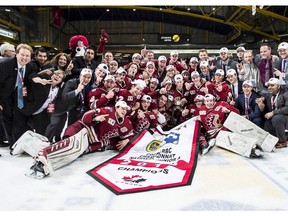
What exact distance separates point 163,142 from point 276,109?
71.3 inches

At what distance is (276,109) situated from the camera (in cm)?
377

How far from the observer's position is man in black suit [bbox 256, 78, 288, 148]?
362cm

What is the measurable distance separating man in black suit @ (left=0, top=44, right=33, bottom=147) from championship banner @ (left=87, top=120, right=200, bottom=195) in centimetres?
137

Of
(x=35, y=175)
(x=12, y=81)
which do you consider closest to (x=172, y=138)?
(x=35, y=175)

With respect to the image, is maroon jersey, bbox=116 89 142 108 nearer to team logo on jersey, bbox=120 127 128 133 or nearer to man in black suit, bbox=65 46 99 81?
man in black suit, bbox=65 46 99 81

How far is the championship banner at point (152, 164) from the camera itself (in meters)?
2.09

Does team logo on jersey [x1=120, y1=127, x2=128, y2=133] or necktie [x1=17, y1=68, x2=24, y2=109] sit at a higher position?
necktie [x1=17, y1=68, x2=24, y2=109]

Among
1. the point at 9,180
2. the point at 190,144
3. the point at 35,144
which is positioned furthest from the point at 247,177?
the point at 35,144

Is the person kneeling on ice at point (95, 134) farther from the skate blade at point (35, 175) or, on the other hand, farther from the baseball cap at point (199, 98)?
the baseball cap at point (199, 98)

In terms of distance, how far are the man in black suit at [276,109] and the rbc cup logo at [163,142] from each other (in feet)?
4.58

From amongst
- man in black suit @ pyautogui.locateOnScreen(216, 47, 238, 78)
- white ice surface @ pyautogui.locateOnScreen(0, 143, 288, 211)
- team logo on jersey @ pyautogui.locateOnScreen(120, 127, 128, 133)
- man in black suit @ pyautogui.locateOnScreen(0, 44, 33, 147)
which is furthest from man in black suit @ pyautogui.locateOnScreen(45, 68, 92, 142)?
man in black suit @ pyautogui.locateOnScreen(216, 47, 238, 78)

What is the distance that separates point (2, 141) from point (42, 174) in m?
1.66

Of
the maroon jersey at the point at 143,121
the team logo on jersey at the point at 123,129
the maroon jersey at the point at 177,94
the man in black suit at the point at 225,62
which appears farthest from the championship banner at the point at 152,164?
the man in black suit at the point at 225,62

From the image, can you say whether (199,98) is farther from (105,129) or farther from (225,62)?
(105,129)
